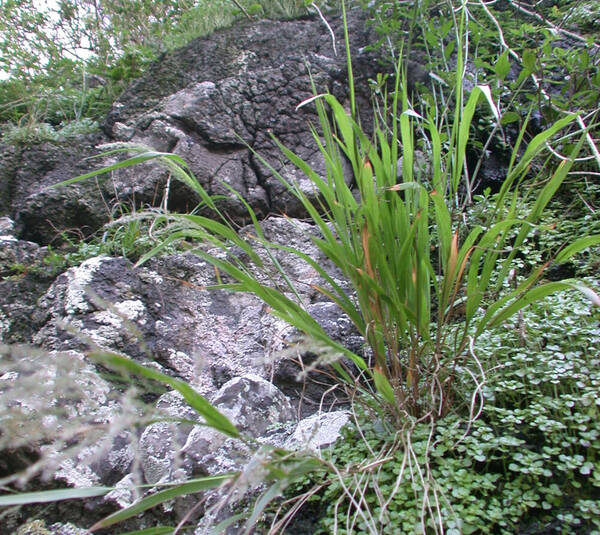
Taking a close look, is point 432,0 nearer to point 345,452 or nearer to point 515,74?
point 515,74

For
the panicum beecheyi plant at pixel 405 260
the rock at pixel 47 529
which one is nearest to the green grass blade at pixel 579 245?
the panicum beecheyi plant at pixel 405 260

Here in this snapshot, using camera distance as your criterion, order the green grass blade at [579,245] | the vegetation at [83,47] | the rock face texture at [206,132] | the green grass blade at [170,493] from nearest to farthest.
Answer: the green grass blade at [170,493], the green grass blade at [579,245], the rock face texture at [206,132], the vegetation at [83,47]

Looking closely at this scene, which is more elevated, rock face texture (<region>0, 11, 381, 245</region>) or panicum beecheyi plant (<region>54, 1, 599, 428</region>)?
rock face texture (<region>0, 11, 381, 245</region>)

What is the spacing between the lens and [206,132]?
2814 mm

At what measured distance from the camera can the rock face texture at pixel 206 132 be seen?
8.73ft

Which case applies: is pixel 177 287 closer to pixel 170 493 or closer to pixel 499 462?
pixel 170 493

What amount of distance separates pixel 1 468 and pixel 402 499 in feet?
4.43

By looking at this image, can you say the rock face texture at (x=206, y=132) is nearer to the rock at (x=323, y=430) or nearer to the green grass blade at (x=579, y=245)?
the rock at (x=323, y=430)

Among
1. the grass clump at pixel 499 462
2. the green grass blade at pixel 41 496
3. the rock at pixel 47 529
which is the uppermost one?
the green grass blade at pixel 41 496

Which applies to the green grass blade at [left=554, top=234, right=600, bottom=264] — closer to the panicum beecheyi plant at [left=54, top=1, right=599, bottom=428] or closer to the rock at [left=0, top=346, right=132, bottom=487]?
the panicum beecheyi plant at [left=54, top=1, right=599, bottom=428]

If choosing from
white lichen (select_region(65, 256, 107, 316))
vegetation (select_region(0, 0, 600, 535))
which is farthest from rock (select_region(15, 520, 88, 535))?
white lichen (select_region(65, 256, 107, 316))

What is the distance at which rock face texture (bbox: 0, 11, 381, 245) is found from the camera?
2.66 m

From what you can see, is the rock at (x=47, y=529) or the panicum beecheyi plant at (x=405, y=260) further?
the rock at (x=47, y=529)

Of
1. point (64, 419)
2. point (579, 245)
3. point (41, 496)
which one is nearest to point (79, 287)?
point (64, 419)
